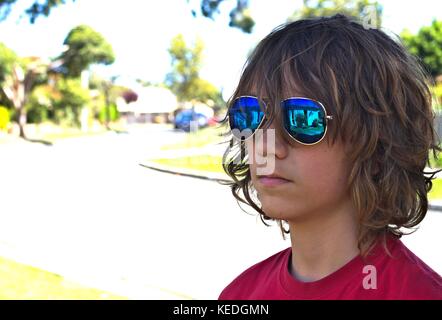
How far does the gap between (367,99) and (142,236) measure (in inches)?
241

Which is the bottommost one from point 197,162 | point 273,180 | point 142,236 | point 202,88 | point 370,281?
point 202,88

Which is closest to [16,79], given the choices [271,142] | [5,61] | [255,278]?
[5,61]

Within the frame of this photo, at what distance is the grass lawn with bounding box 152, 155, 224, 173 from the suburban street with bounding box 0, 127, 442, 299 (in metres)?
2.18

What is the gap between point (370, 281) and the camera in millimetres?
1283

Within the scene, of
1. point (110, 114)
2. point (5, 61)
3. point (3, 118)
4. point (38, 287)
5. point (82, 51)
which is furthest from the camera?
point (110, 114)

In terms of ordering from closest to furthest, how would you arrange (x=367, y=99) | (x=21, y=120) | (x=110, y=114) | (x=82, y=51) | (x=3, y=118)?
(x=367, y=99) → (x=21, y=120) → (x=3, y=118) → (x=82, y=51) → (x=110, y=114)

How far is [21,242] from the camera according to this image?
22.9 feet

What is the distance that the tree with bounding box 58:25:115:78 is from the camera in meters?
37.2

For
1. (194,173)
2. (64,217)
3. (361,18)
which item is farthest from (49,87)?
(361,18)

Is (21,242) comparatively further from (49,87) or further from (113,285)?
(49,87)

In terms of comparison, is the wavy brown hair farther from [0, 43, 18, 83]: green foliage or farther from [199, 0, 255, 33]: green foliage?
[0, 43, 18, 83]: green foliage

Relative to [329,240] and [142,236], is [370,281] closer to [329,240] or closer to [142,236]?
[329,240]

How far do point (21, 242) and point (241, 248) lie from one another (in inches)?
95.9

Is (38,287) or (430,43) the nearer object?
(38,287)
